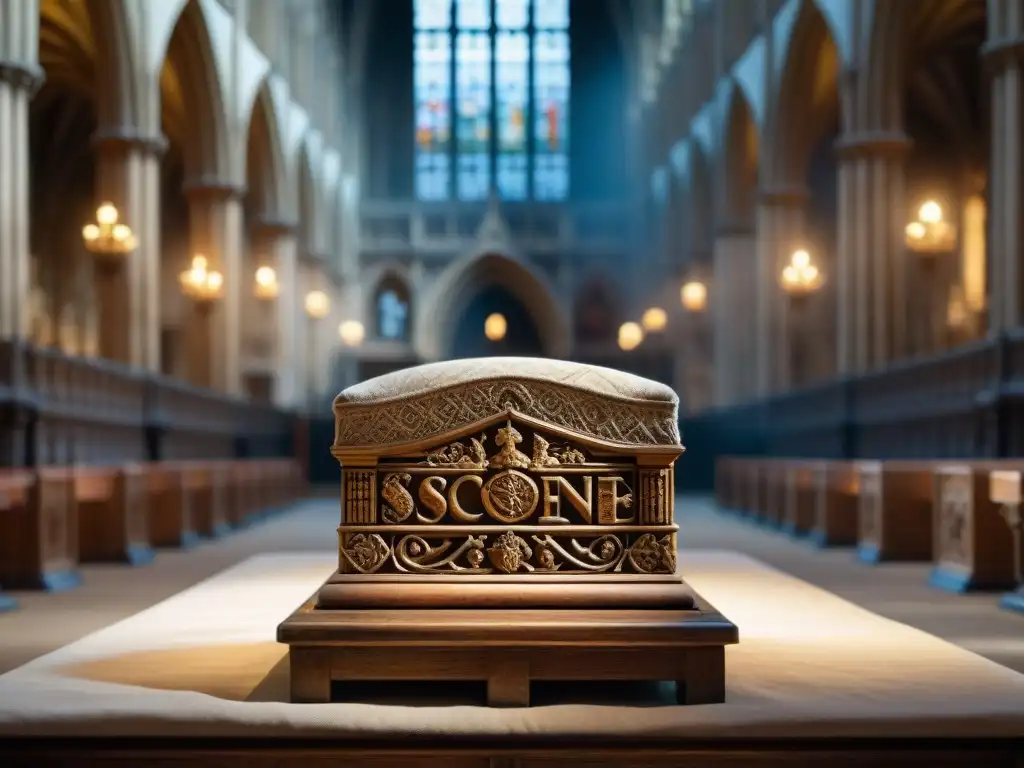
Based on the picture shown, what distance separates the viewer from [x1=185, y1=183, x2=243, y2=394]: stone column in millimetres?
23047

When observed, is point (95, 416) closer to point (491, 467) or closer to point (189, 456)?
point (189, 456)

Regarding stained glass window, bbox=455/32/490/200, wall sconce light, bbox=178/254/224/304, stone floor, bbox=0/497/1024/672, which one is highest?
stained glass window, bbox=455/32/490/200

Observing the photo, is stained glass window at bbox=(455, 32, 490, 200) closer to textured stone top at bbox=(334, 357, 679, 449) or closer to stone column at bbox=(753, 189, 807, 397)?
stone column at bbox=(753, 189, 807, 397)

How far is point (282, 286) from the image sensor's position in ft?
96.5

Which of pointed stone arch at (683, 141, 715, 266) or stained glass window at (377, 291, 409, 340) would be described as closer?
pointed stone arch at (683, 141, 715, 266)

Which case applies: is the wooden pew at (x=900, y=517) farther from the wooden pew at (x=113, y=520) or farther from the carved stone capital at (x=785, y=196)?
the carved stone capital at (x=785, y=196)

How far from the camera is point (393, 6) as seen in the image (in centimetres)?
4400

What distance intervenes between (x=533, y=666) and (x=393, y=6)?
139 ft

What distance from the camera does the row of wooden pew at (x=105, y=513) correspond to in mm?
8703

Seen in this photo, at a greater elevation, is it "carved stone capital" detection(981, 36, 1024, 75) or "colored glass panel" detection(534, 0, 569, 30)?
"colored glass panel" detection(534, 0, 569, 30)

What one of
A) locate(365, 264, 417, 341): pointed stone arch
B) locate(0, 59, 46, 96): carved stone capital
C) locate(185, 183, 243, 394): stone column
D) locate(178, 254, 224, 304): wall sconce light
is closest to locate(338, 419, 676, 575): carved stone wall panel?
locate(0, 59, 46, 96): carved stone capital

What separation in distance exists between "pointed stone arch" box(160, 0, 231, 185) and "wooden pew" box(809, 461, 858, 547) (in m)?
14.1

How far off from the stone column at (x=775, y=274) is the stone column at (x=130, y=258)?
35.7ft

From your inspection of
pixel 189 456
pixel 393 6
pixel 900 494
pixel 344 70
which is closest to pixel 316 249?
pixel 344 70
